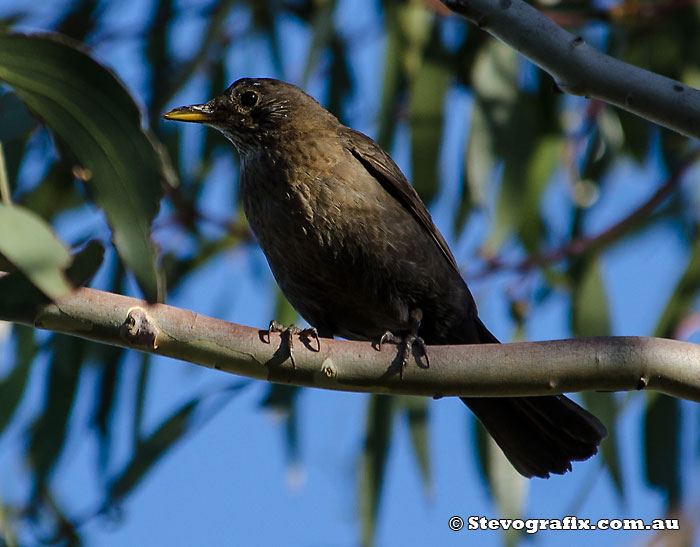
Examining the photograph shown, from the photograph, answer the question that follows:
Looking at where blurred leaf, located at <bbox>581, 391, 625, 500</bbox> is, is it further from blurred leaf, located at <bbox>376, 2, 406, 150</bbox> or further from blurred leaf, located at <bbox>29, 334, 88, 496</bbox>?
blurred leaf, located at <bbox>29, 334, 88, 496</bbox>

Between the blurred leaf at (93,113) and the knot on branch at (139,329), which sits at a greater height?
the blurred leaf at (93,113)

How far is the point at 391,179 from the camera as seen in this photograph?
11.0 feet

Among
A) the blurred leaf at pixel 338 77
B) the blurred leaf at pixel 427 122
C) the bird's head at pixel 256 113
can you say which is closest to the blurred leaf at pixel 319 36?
the bird's head at pixel 256 113

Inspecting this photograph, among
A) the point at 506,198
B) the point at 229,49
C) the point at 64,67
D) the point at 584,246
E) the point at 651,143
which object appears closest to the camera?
the point at 64,67

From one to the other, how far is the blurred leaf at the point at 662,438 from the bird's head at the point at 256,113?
1.74 m

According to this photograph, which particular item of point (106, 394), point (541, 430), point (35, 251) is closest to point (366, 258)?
point (541, 430)

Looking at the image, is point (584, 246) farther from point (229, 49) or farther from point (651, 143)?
point (229, 49)

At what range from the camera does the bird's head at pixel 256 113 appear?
3.46 meters

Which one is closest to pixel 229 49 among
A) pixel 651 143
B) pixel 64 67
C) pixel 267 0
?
pixel 267 0

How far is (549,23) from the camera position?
2156mm

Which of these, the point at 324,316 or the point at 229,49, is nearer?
the point at 324,316

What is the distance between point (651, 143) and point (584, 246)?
777mm

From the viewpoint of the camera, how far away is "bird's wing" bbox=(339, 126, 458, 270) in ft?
11.0

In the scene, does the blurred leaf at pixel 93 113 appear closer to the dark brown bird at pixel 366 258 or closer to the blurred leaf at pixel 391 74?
the dark brown bird at pixel 366 258
